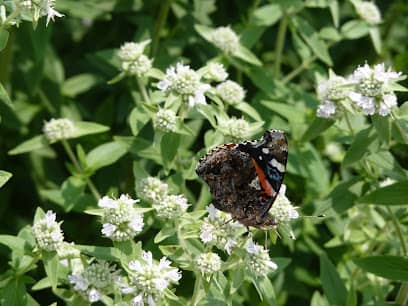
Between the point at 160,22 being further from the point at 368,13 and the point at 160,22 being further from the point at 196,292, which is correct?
the point at 196,292

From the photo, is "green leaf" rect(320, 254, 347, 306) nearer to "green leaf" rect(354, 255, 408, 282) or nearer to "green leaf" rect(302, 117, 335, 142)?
"green leaf" rect(354, 255, 408, 282)

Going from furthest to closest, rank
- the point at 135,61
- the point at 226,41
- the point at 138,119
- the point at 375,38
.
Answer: the point at 375,38
the point at 226,41
the point at 135,61
the point at 138,119

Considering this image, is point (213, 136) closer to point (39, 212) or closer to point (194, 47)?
point (39, 212)

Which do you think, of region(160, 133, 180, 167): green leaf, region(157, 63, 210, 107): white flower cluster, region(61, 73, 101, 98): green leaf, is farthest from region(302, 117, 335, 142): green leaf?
region(61, 73, 101, 98): green leaf

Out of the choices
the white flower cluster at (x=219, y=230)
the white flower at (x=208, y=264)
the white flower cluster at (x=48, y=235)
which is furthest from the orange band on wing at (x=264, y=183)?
the white flower cluster at (x=48, y=235)

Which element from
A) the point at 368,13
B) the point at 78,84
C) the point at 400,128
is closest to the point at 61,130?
the point at 78,84
